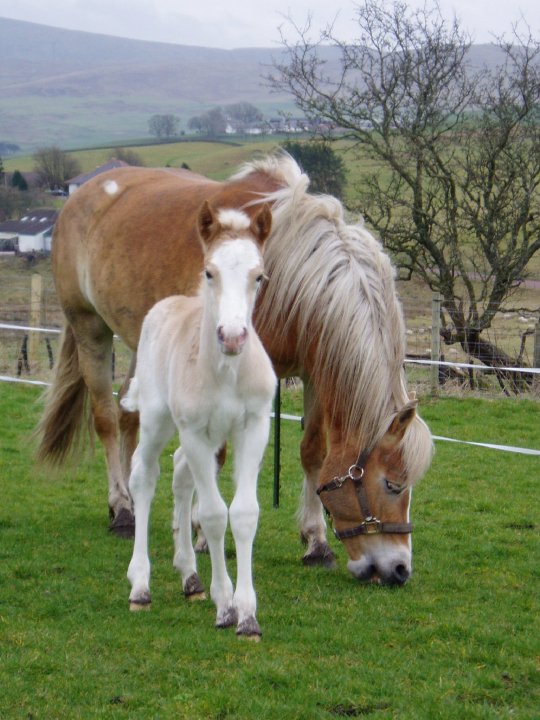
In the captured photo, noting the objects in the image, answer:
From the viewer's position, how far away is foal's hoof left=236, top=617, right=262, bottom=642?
401cm

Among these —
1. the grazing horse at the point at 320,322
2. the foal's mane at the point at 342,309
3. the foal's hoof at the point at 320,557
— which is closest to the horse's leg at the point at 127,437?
the grazing horse at the point at 320,322

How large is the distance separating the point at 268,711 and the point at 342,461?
1.61m

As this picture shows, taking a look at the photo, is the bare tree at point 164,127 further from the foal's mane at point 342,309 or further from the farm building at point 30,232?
the foal's mane at point 342,309

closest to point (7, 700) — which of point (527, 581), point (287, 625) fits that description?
point (287, 625)

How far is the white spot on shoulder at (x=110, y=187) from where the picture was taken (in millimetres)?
6961

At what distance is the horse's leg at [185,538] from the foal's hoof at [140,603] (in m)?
0.24

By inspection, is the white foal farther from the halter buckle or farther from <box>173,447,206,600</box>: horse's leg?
the halter buckle

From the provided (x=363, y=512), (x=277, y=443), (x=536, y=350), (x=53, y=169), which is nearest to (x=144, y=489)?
(x=363, y=512)

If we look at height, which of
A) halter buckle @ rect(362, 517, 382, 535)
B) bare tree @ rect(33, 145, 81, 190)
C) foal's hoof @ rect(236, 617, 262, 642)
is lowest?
foal's hoof @ rect(236, 617, 262, 642)

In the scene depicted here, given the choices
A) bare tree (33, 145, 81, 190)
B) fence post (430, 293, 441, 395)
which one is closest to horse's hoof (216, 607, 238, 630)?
fence post (430, 293, 441, 395)

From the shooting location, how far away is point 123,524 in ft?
20.8

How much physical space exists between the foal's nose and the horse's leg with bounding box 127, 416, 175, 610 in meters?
1.10

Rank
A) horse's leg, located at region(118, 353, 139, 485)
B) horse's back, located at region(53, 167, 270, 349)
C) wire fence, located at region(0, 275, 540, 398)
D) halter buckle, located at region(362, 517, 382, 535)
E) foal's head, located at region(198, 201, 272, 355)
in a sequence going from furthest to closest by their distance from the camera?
wire fence, located at region(0, 275, 540, 398)
horse's leg, located at region(118, 353, 139, 485)
horse's back, located at region(53, 167, 270, 349)
halter buckle, located at region(362, 517, 382, 535)
foal's head, located at region(198, 201, 272, 355)

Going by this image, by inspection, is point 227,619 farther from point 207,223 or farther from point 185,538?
point 207,223
